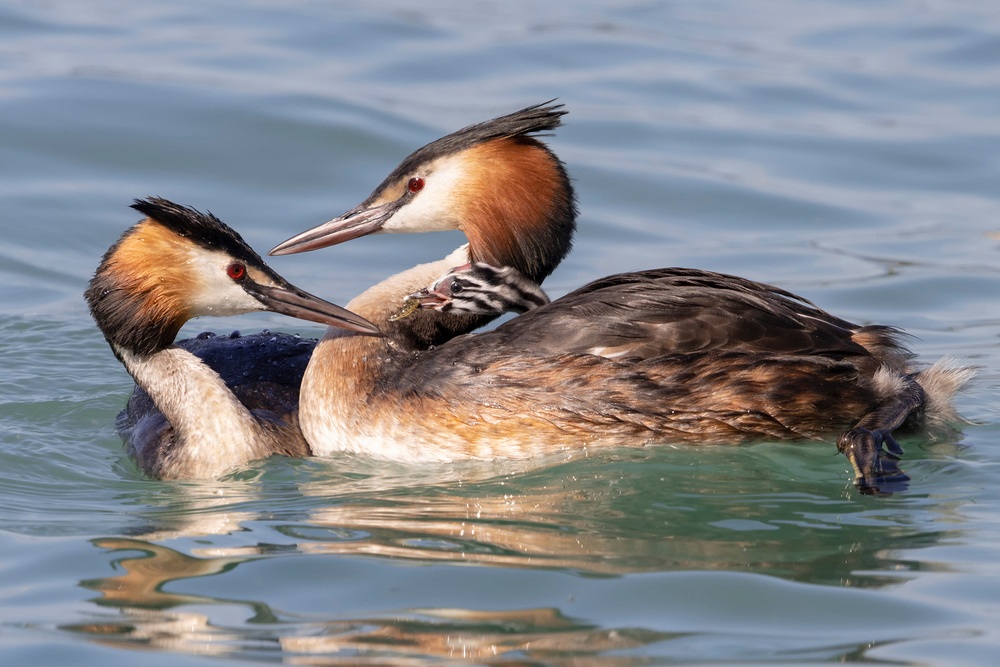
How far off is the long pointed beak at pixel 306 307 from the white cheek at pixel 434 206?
0.63 meters

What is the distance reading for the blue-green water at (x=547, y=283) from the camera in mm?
4199

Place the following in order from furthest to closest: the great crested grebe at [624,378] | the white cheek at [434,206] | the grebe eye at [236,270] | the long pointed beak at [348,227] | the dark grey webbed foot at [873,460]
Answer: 1. the long pointed beak at [348,227]
2. the white cheek at [434,206]
3. the grebe eye at [236,270]
4. the great crested grebe at [624,378]
5. the dark grey webbed foot at [873,460]

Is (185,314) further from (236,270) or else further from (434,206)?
(434,206)

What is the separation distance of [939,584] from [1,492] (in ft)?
12.2

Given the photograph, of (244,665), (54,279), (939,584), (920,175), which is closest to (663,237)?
(920,175)

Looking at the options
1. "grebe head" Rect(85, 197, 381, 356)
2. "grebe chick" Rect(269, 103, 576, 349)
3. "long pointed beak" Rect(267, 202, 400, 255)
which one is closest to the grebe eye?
"grebe head" Rect(85, 197, 381, 356)

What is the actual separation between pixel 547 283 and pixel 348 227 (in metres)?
3.16

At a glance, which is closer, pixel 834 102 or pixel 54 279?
pixel 54 279

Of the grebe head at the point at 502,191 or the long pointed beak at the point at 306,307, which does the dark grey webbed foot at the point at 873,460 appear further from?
the long pointed beak at the point at 306,307

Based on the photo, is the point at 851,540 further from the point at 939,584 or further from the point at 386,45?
the point at 386,45

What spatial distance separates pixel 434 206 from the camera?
20.7 feet

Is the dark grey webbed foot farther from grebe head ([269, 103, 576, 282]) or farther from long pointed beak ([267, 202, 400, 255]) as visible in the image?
long pointed beak ([267, 202, 400, 255])

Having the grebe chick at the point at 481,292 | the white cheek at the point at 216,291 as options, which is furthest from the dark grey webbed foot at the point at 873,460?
the white cheek at the point at 216,291

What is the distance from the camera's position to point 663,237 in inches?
389
